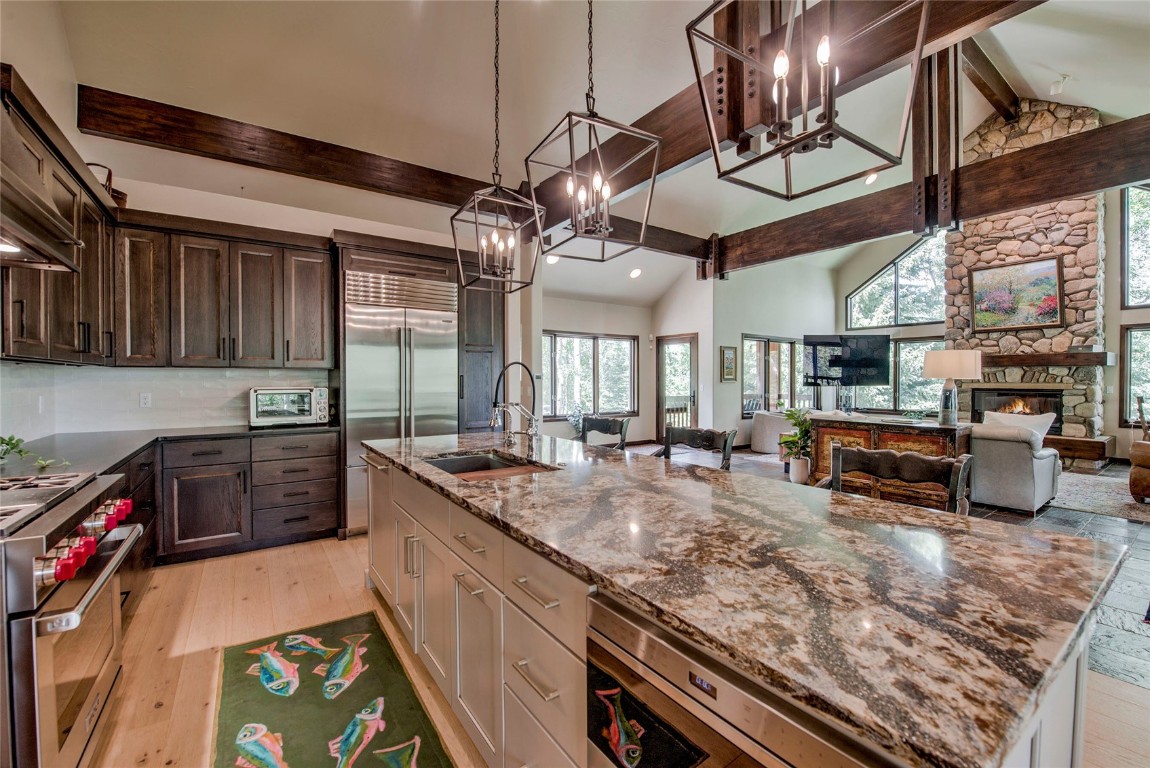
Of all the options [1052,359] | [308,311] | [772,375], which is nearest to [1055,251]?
[1052,359]

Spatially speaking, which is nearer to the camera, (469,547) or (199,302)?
(469,547)

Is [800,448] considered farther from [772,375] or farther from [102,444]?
[102,444]

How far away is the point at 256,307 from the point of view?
371 centimetres

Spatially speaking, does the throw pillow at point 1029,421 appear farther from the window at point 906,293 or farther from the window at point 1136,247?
the window at point 906,293

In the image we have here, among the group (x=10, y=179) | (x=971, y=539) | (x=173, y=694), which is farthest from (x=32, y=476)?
(x=971, y=539)

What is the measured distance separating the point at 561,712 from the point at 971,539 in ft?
3.53

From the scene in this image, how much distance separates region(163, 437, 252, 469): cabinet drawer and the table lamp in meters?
6.14

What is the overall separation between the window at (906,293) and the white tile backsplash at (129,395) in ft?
33.9

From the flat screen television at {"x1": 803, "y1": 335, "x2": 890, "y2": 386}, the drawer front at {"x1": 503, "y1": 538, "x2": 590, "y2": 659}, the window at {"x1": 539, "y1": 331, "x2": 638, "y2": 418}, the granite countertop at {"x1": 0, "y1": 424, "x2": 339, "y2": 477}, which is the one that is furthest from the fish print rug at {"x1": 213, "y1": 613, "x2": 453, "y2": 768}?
the flat screen television at {"x1": 803, "y1": 335, "x2": 890, "y2": 386}

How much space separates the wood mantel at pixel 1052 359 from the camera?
21.5ft

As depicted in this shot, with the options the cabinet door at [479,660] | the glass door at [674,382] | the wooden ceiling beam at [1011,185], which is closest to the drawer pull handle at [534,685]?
the cabinet door at [479,660]

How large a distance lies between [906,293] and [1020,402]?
315cm

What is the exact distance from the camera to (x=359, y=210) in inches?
171

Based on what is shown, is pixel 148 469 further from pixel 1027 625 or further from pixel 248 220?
pixel 1027 625
